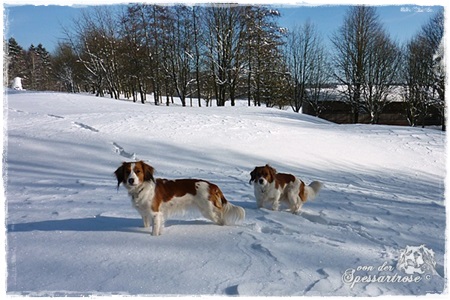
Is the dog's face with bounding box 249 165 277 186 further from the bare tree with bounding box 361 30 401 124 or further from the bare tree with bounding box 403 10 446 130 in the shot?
the bare tree with bounding box 361 30 401 124

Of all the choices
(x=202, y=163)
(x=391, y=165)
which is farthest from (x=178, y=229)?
(x=391, y=165)

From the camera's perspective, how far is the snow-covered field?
2.76 metres

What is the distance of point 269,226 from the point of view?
4.23 meters

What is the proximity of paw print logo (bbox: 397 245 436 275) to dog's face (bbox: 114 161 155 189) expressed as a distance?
301cm

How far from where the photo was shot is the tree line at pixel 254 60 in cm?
2569

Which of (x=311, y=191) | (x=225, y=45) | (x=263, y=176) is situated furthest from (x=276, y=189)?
(x=225, y=45)

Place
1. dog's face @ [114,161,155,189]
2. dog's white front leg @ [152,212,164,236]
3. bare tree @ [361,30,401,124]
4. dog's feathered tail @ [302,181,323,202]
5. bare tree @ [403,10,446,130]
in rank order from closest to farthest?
dog's face @ [114,161,155,189], dog's white front leg @ [152,212,164,236], dog's feathered tail @ [302,181,323,202], bare tree @ [403,10,446,130], bare tree @ [361,30,401,124]

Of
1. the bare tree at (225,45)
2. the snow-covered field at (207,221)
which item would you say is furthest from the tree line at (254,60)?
the snow-covered field at (207,221)

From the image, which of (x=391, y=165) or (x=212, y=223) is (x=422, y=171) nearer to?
(x=391, y=165)

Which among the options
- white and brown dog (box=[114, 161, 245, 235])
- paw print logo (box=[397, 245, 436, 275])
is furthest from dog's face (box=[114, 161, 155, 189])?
paw print logo (box=[397, 245, 436, 275])

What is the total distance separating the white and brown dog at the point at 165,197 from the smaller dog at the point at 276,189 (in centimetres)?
101

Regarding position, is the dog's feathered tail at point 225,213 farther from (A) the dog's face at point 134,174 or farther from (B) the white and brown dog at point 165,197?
(A) the dog's face at point 134,174

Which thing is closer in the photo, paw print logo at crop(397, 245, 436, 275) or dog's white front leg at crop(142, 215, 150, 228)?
paw print logo at crop(397, 245, 436, 275)

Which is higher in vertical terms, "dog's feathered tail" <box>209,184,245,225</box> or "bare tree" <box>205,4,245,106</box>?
"bare tree" <box>205,4,245,106</box>
